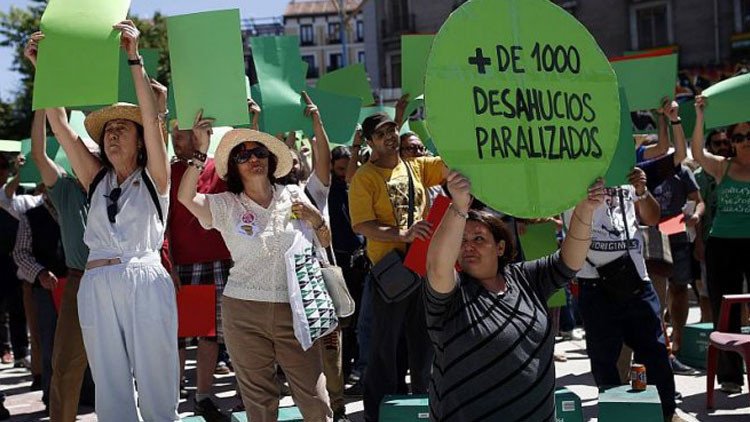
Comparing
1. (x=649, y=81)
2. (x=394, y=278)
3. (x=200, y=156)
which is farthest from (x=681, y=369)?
(x=200, y=156)

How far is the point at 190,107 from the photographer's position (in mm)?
4512

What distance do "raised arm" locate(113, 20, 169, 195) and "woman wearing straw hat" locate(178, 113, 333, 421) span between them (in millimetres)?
241

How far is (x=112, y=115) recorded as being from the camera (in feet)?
15.9

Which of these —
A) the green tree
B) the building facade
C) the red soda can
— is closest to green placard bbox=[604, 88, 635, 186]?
the red soda can

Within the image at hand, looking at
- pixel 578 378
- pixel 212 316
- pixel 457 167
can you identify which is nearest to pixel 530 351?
pixel 457 167

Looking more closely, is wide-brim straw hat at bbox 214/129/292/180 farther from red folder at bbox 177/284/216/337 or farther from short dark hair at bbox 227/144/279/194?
red folder at bbox 177/284/216/337

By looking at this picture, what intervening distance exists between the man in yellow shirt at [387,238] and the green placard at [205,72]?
158 cm

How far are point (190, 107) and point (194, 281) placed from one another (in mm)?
2502

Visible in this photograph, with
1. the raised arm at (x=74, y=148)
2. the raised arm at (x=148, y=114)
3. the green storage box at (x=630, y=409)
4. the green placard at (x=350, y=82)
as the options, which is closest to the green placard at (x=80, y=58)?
the raised arm at (x=148, y=114)

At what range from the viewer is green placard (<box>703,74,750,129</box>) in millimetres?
6020

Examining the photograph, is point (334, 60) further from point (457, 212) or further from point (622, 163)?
point (457, 212)

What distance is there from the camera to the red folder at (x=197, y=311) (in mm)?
6113

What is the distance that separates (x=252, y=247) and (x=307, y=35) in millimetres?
98324

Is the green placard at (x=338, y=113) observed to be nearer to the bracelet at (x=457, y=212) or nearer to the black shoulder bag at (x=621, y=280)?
the black shoulder bag at (x=621, y=280)
